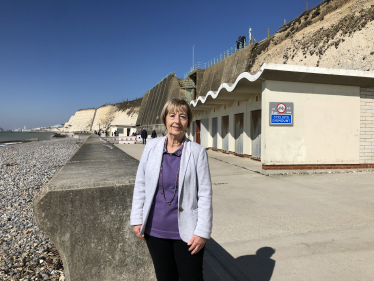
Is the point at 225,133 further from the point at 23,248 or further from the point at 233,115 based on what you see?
the point at 23,248

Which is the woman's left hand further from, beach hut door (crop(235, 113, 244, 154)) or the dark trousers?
beach hut door (crop(235, 113, 244, 154))

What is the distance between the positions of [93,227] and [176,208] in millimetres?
837

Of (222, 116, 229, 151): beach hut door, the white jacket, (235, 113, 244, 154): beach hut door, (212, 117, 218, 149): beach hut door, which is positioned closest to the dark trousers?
the white jacket

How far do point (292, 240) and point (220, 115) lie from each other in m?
14.7

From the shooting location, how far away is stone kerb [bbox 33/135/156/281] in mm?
2170

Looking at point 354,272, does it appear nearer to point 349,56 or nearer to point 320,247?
point 320,247

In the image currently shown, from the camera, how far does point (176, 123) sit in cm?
203

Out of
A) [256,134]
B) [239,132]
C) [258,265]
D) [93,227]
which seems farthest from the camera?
[239,132]

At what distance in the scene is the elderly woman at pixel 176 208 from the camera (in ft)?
6.21

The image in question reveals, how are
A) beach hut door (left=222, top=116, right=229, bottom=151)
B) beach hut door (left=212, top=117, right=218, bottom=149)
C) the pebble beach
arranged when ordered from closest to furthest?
1. the pebble beach
2. beach hut door (left=222, top=116, right=229, bottom=151)
3. beach hut door (left=212, top=117, right=218, bottom=149)

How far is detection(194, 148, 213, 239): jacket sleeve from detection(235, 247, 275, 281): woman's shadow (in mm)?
1345

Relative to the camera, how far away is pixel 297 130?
9.62 m

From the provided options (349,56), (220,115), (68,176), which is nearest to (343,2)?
(349,56)

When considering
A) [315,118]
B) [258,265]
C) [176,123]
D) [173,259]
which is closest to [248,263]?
[258,265]
